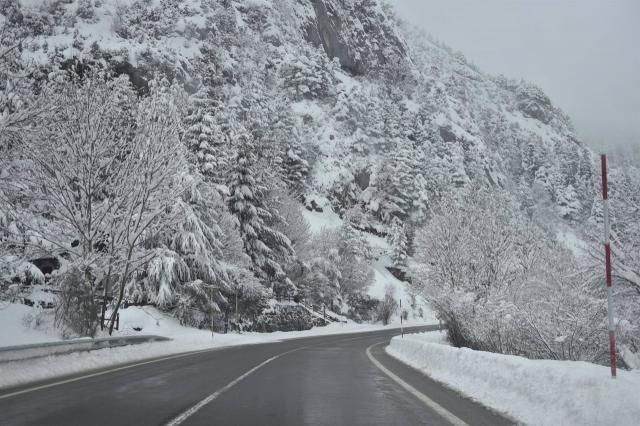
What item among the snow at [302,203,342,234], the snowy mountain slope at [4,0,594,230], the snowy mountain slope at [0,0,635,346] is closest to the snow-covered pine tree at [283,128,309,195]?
the snowy mountain slope at [0,0,635,346]

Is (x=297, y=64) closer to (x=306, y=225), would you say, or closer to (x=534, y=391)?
(x=306, y=225)

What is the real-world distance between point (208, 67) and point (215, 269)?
5755cm

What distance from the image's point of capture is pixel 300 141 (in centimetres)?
8988

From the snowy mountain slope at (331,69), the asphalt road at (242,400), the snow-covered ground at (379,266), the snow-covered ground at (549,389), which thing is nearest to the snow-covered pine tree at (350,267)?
the snow-covered ground at (379,266)

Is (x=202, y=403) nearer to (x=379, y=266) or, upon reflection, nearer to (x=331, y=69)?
(x=379, y=266)

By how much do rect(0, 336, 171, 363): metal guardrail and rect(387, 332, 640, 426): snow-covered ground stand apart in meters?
8.52

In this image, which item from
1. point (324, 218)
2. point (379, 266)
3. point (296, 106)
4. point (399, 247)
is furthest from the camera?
point (296, 106)

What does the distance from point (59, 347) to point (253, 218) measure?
92.7 ft

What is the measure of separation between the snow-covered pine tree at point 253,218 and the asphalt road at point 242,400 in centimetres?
2837

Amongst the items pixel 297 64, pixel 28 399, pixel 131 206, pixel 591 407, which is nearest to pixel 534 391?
pixel 591 407

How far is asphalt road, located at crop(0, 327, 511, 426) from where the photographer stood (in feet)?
21.3

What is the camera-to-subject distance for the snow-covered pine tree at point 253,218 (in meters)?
40.4

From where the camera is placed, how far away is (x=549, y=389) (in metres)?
6.18

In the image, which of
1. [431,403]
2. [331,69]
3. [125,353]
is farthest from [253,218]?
[331,69]
